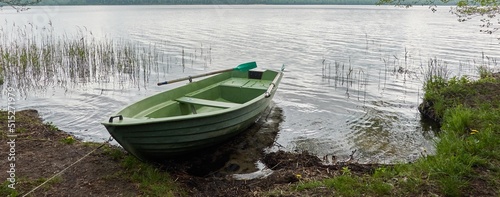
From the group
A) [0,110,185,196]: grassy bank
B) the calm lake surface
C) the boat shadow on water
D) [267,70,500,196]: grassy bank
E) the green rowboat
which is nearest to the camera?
[267,70,500,196]: grassy bank

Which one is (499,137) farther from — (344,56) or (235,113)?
(344,56)

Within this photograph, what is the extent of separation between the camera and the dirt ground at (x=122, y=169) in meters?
→ 4.31

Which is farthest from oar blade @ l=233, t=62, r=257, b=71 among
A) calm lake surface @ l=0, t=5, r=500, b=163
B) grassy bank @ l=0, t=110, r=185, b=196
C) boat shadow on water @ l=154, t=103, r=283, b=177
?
grassy bank @ l=0, t=110, r=185, b=196

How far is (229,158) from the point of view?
6016mm

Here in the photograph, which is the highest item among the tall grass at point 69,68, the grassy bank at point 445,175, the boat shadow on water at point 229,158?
the tall grass at point 69,68

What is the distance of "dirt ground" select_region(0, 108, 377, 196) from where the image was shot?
431 cm

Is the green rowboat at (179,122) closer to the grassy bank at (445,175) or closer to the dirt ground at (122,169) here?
the dirt ground at (122,169)

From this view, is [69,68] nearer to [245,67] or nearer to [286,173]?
[245,67]

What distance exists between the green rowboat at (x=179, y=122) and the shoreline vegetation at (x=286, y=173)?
35cm

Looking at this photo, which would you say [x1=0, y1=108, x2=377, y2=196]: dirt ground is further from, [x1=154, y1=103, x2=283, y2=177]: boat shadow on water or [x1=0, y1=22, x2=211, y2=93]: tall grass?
[x1=0, y1=22, x2=211, y2=93]: tall grass

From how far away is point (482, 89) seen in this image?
7.64 metres

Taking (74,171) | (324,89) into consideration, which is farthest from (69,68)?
(74,171)

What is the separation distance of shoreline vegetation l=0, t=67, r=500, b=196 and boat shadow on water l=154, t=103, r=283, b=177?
0.09 m

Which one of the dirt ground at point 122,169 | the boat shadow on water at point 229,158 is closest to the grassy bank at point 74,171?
the dirt ground at point 122,169
